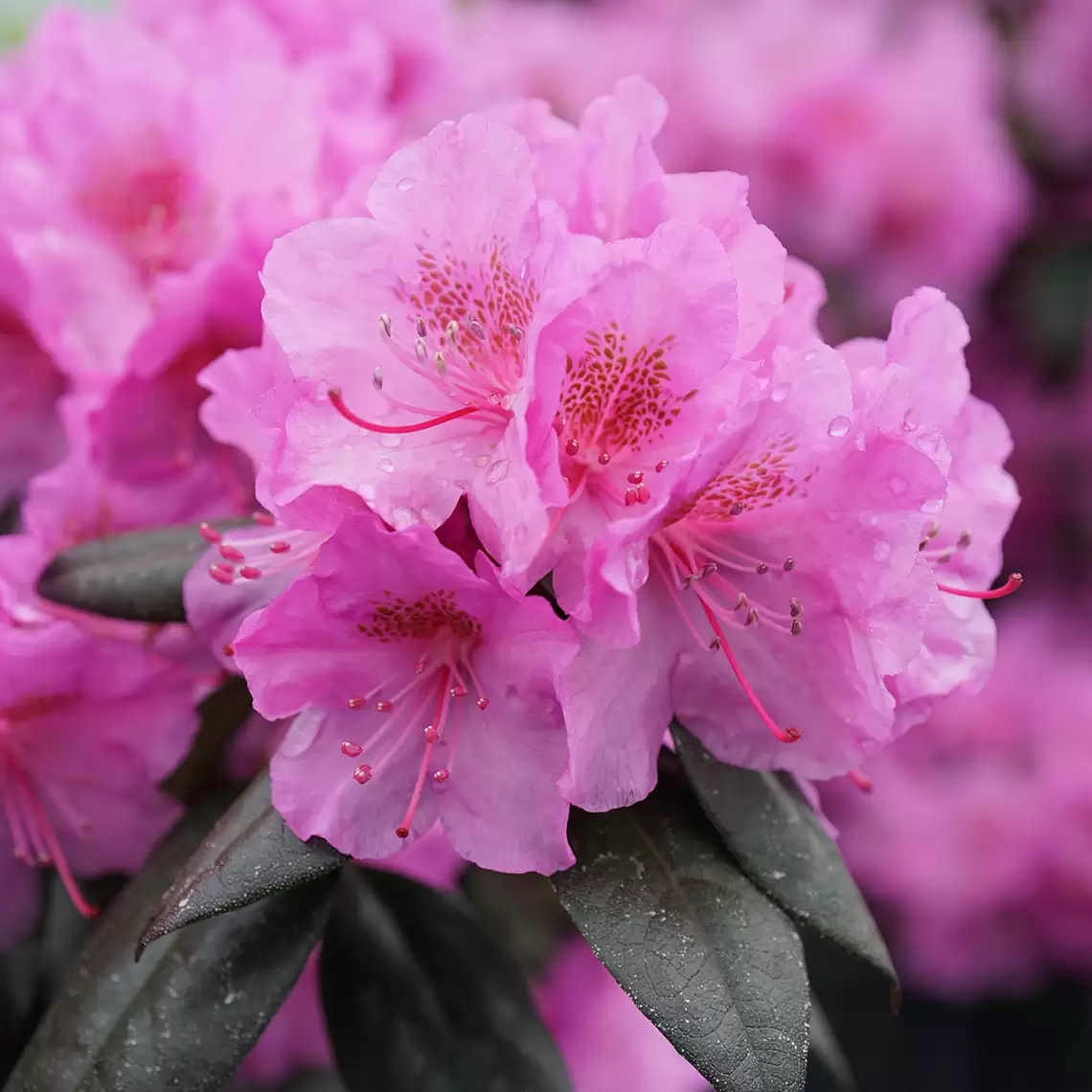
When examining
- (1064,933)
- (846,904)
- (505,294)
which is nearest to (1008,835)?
(1064,933)

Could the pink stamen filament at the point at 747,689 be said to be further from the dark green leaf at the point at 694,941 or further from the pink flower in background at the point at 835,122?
the pink flower in background at the point at 835,122

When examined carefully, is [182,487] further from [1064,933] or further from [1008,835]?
[1064,933]

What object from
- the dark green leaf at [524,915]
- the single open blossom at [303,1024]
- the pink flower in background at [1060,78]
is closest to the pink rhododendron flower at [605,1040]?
the dark green leaf at [524,915]

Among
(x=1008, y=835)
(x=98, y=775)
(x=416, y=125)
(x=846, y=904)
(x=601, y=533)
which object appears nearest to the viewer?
(x=601, y=533)

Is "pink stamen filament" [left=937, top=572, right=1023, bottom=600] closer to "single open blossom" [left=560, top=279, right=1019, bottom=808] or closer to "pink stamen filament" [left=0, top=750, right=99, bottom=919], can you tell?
"single open blossom" [left=560, top=279, right=1019, bottom=808]

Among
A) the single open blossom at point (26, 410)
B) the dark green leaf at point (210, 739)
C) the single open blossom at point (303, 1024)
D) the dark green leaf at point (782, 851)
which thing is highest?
the dark green leaf at point (782, 851)

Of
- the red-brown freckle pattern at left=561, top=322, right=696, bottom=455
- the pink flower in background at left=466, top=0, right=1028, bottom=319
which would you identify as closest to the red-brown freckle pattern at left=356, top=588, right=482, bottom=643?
the red-brown freckle pattern at left=561, top=322, right=696, bottom=455

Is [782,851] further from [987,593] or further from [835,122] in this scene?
[835,122]

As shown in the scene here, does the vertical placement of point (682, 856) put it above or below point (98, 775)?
above
